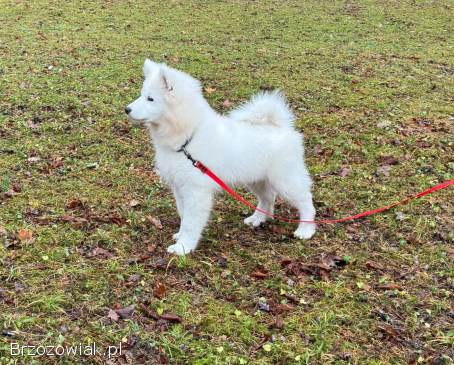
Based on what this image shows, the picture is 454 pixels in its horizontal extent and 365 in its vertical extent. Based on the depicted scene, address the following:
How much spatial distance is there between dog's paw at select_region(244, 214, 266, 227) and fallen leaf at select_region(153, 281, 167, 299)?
4.80 ft

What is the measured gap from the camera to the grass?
354cm

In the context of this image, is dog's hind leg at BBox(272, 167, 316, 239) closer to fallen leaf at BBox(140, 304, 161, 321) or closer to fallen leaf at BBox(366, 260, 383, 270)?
fallen leaf at BBox(366, 260, 383, 270)

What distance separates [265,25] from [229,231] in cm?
899

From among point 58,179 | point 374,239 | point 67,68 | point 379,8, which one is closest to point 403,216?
point 374,239

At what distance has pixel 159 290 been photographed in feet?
12.9

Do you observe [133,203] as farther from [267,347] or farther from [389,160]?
[389,160]

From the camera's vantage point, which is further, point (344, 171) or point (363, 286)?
point (344, 171)

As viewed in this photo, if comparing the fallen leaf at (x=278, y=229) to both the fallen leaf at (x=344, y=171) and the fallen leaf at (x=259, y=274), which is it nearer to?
the fallen leaf at (x=259, y=274)

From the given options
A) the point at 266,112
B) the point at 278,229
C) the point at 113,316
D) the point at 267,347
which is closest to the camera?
the point at 267,347

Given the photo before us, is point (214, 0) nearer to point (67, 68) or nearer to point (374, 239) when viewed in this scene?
point (67, 68)

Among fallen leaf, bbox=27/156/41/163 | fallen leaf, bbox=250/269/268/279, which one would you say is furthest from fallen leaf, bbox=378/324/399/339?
fallen leaf, bbox=27/156/41/163

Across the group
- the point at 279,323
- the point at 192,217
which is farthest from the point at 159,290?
the point at 279,323

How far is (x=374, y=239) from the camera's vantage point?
4.93 metres

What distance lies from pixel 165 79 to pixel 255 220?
1812 millimetres
